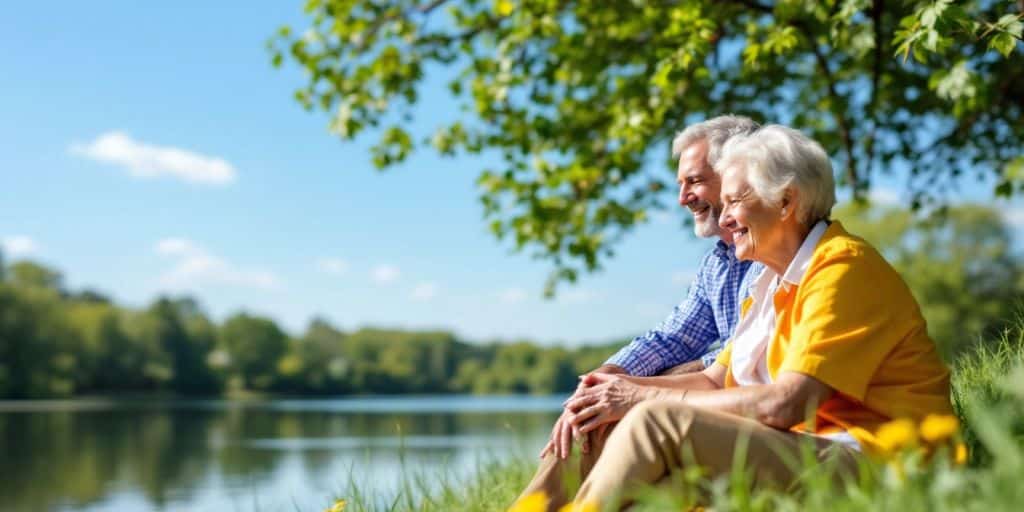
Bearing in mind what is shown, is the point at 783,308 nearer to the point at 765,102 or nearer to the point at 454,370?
the point at 765,102

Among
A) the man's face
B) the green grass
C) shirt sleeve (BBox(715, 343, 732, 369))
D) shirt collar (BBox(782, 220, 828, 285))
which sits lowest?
the green grass

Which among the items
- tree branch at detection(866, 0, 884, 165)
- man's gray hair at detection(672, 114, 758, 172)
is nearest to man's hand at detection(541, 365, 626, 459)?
man's gray hair at detection(672, 114, 758, 172)

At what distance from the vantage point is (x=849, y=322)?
8.55 feet

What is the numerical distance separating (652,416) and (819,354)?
0.43 meters

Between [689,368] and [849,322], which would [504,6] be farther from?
[849,322]

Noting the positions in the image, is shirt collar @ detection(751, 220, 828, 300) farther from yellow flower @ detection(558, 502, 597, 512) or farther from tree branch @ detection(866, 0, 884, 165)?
tree branch @ detection(866, 0, 884, 165)

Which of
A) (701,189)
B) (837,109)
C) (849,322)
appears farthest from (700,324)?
(837,109)

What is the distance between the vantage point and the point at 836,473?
8.36 feet

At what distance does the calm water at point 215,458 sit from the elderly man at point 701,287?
0.99 metres

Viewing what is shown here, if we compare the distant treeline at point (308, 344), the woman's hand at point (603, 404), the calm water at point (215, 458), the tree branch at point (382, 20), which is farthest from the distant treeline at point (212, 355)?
the woman's hand at point (603, 404)

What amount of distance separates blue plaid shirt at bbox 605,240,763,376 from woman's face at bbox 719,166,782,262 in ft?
3.15

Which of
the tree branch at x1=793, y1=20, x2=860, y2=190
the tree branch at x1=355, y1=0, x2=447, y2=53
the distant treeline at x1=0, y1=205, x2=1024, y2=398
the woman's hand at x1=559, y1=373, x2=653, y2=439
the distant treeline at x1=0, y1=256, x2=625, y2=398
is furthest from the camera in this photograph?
the distant treeline at x1=0, y1=256, x2=625, y2=398

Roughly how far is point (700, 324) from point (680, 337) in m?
0.10

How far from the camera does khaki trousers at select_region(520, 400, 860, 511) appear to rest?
2549 millimetres
